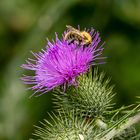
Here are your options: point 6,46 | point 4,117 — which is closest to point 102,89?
point 4,117

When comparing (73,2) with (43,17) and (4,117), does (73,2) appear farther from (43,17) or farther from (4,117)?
(4,117)

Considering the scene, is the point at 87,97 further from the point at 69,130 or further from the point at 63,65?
the point at 69,130

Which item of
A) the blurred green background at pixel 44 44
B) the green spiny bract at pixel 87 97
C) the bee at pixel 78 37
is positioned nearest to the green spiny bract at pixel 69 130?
the green spiny bract at pixel 87 97

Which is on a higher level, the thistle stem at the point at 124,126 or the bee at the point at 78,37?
the bee at the point at 78,37

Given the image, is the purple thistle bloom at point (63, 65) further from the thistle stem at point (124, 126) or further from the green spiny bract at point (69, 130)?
the thistle stem at point (124, 126)

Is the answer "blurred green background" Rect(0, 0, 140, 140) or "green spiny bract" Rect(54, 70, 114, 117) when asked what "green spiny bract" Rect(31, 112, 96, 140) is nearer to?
"green spiny bract" Rect(54, 70, 114, 117)

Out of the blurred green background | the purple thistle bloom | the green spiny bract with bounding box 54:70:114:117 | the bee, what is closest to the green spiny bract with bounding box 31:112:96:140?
the green spiny bract with bounding box 54:70:114:117
